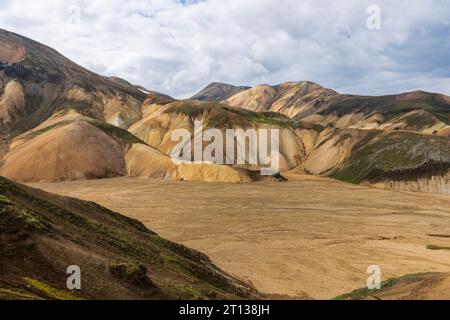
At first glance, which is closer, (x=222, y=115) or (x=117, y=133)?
(x=117, y=133)

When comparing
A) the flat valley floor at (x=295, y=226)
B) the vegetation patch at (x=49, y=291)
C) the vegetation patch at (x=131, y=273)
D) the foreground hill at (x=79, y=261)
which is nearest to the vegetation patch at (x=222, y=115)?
the flat valley floor at (x=295, y=226)

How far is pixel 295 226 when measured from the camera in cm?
5300

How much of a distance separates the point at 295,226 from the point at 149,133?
297 feet

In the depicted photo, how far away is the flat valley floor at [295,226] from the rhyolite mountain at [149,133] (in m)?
8.27

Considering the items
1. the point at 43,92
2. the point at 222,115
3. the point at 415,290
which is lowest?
the point at 415,290

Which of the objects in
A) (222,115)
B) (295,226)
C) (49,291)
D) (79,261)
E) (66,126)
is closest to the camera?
(49,291)

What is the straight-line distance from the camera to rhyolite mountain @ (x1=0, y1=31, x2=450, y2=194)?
315 ft

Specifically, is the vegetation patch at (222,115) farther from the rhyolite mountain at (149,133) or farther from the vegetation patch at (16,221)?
the vegetation patch at (16,221)

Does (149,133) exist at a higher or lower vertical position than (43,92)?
lower

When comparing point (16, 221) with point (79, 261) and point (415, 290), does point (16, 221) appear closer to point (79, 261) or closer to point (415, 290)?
point (79, 261)

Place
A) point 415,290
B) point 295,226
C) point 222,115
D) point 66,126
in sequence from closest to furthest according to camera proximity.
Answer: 1. point 415,290
2. point 295,226
3. point 66,126
4. point 222,115

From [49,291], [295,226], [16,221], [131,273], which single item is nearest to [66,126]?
[295,226]

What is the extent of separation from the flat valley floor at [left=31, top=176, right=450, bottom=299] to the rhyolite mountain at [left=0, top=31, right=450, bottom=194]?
8270mm

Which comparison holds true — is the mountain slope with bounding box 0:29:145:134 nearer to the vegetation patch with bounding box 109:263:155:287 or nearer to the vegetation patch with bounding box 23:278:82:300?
the vegetation patch with bounding box 109:263:155:287
